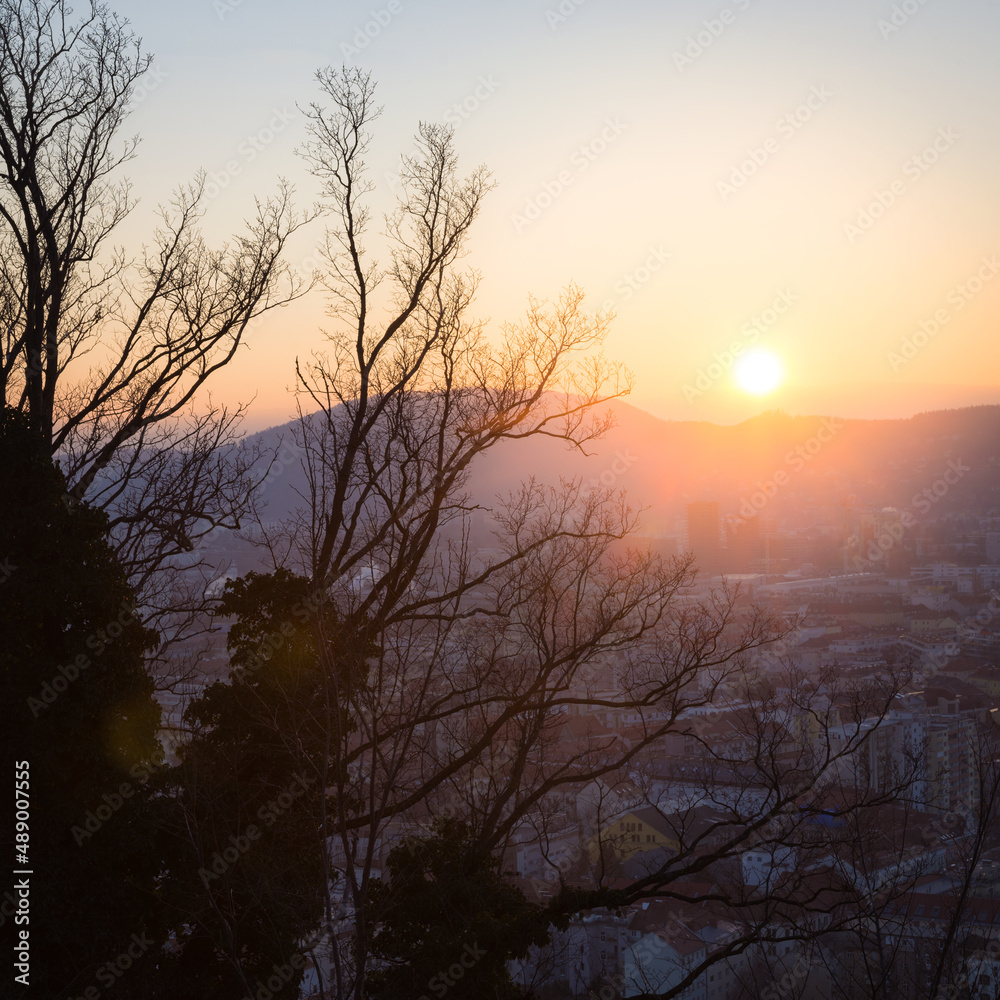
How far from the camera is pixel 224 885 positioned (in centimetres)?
517

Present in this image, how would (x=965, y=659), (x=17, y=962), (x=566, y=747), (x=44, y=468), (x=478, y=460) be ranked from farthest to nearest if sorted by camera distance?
(x=965, y=659), (x=566, y=747), (x=478, y=460), (x=44, y=468), (x=17, y=962)

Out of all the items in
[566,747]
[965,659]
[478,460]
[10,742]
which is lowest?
[965,659]

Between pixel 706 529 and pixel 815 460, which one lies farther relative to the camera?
pixel 815 460

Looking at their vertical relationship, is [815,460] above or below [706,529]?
above

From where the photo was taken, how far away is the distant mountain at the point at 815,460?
93875 millimetres

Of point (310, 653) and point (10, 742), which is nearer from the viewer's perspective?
point (10, 742)

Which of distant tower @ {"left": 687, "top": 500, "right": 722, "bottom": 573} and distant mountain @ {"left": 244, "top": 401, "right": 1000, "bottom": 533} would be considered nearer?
distant tower @ {"left": 687, "top": 500, "right": 722, "bottom": 573}

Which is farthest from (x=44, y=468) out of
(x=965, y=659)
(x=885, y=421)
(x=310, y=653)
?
(x=885, y=421)

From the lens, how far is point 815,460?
124375 mm

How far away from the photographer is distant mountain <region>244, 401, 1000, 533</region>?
9388 centimetres

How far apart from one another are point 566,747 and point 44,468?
17.0 metres

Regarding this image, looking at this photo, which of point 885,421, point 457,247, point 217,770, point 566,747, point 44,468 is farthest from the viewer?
point 885,421

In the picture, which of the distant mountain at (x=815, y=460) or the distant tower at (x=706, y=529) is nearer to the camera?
the distant tower at (x=706, y=529)

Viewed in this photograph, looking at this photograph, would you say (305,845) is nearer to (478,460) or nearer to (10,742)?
(10,742)
